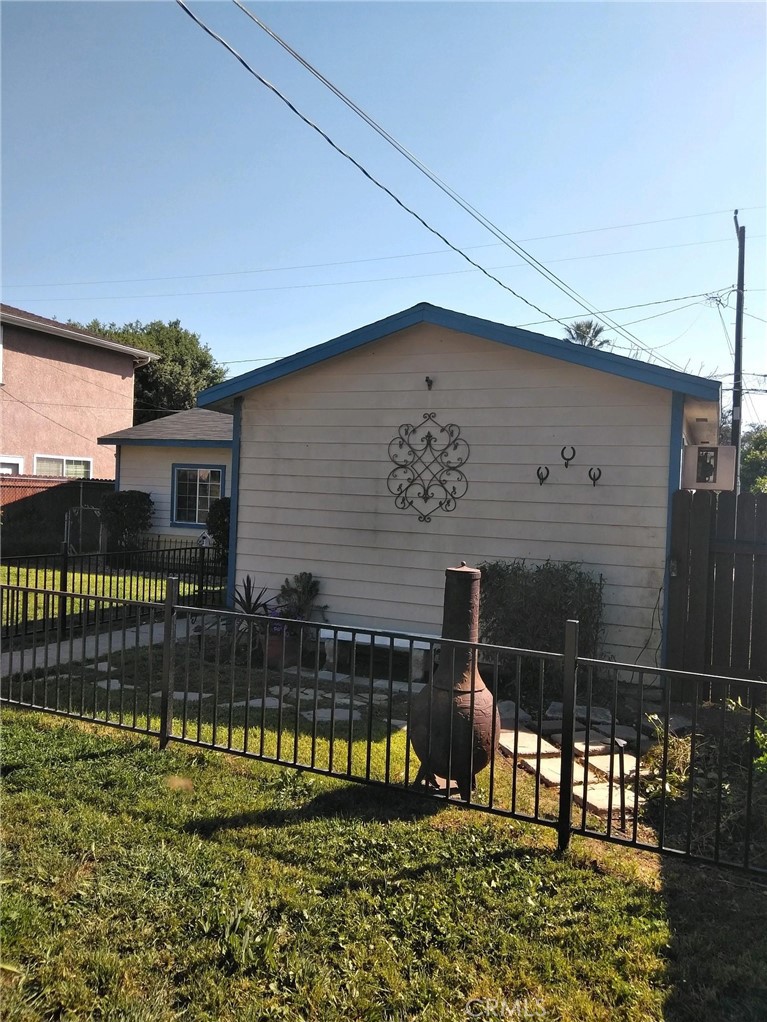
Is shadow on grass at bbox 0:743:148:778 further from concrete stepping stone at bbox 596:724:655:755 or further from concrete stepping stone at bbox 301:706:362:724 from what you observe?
concrete stepping stone at bbox 596:724:655:755

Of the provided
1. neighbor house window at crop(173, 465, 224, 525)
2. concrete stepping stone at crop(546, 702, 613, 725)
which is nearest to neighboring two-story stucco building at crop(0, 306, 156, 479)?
neighbor house window at crop(173, 465, 224, 525)

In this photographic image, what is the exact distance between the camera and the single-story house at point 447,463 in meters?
6.86

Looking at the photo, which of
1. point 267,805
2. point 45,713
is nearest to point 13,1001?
point 267,805

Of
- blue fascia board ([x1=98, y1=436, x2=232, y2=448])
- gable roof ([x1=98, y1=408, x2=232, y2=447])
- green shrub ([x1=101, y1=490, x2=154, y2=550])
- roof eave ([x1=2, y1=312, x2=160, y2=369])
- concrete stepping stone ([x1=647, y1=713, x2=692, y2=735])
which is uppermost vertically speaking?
roof eave ([x1=2, y1=312, x2=160, y2=369])

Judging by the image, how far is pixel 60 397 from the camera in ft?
72.2

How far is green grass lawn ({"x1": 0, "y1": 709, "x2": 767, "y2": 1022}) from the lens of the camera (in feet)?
7.62

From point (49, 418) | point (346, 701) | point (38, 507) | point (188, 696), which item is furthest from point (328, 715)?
point (49, 418)

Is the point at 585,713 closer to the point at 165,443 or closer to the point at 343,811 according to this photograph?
the point at 343,811

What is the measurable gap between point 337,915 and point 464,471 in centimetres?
545

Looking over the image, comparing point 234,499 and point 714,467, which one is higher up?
point 714,467

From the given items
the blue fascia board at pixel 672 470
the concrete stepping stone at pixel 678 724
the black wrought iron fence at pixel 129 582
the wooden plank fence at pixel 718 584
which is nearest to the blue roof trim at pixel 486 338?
the blue fascia board at pixel 672 470

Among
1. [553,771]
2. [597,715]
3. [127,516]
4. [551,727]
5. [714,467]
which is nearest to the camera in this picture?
[553,771]

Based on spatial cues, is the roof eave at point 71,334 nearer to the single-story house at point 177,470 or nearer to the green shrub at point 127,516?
the single-story house at point 177,470

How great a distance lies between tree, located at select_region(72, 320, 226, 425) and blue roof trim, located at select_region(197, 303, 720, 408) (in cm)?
2766
